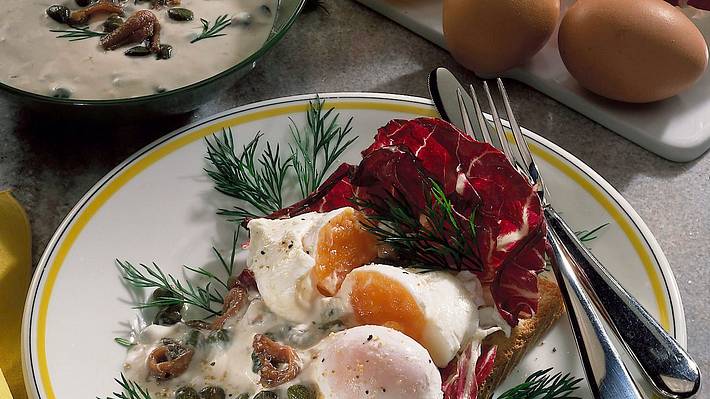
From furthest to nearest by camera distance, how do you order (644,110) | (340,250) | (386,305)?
(644,110)
(340,250)
(386,305)

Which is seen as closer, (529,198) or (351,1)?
(529,198)

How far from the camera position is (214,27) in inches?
90.3

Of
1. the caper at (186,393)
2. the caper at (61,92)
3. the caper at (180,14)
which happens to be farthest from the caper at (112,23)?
the caper at (186,393)

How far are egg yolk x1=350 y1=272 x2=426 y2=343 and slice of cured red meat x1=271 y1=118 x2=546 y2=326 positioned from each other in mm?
202

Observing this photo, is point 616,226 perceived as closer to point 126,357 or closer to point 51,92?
point 126,357

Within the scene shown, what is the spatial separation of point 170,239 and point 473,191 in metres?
0.70

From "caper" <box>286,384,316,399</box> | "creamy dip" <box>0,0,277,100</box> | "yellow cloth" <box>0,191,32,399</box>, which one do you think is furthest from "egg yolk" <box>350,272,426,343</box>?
"creamy dip" <box>0,0,277,100</box>

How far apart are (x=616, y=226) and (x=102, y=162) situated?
1334 millimetres

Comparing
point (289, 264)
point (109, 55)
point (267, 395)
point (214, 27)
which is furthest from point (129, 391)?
point (214, 27)

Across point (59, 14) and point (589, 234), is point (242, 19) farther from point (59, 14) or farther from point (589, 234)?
point (589, 234)

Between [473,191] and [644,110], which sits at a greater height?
[473,191]

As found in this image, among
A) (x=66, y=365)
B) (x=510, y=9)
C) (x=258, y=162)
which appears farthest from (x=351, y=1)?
(x=66, y=365)

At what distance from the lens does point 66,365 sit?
162 centimetres

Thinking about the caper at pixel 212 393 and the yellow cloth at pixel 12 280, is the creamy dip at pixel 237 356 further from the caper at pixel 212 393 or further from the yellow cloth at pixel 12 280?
the yellow cloth at pixel 12 280
